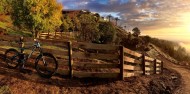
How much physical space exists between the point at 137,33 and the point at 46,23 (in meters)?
63.4

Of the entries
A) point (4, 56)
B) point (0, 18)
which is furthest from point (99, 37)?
point (4, 56)

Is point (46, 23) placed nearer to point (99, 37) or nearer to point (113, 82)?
point (99, 37)

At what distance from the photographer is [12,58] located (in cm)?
1323

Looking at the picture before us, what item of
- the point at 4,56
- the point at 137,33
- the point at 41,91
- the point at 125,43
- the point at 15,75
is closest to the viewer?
the point at 41,91

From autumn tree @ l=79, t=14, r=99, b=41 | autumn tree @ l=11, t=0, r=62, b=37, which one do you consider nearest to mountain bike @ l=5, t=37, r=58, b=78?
autumn tree @ l=11, t=0, r=62, b=37

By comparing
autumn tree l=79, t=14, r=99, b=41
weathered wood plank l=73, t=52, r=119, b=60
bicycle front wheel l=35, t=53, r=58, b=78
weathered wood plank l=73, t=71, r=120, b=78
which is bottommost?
weathered wood plank l=73, t=71, r=120, b=78

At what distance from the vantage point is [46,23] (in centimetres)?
4603

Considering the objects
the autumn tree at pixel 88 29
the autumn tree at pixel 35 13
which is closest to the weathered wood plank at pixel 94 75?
the autumn tree at pixel 35 13

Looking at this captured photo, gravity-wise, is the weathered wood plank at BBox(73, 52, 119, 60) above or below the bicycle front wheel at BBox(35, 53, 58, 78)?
above

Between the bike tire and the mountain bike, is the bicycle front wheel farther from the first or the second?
the bike tire

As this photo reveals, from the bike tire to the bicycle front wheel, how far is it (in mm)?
1149

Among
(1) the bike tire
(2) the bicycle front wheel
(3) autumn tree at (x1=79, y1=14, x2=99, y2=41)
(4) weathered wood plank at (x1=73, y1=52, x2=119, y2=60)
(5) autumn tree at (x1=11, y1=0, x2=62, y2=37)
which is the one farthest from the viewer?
(3) autumn tree at (x1=79, y1=14, x2=99, y2=41)

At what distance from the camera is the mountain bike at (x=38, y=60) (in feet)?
39.7

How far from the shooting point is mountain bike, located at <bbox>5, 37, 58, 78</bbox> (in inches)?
476
